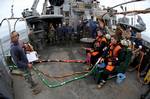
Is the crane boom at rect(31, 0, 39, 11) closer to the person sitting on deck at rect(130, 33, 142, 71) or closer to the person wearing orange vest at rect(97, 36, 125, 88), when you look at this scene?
the person sitting on deck at rect(130, 33, 142, 71)

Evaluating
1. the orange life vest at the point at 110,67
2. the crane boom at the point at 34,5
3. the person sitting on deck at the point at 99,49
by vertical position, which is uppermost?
the crane boom at the point at 34,5

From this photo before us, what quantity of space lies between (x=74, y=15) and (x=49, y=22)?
1.47 m

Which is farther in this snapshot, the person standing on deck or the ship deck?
the ship deck

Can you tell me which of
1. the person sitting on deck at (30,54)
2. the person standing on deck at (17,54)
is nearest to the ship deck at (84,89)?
the person standing on deck at (17,54)

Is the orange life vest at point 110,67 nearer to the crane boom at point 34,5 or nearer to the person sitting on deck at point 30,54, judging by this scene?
the person sitting on deck at point 30,54

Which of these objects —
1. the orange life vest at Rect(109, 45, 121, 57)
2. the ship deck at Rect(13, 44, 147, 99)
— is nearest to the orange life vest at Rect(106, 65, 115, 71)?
the orange life vest at Rect(109, 45, 121, 57)

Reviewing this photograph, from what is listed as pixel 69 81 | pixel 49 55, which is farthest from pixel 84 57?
pixel 69 81

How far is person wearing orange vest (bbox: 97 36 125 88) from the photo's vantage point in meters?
7.30

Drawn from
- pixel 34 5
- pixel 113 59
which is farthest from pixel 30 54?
pixel 34 5

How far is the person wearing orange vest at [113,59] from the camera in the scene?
7301mm

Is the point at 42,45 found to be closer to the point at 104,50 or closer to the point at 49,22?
the point at 49,22

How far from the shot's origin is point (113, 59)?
7406 millimetres

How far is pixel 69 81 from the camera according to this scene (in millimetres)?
7656

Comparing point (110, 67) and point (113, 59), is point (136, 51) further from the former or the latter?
point (110, 67)
